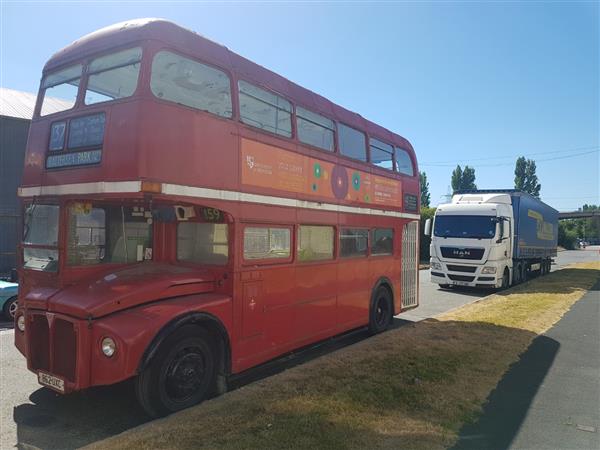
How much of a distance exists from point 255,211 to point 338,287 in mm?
2525

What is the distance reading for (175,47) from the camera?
15.4ft

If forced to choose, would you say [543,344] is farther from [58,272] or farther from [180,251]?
[58,272]

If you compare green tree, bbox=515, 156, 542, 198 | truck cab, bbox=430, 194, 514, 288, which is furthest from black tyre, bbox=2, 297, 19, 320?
green tree, bbox=515, 156, 542, 198

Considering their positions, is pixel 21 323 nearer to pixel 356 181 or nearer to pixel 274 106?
pixel 274 106

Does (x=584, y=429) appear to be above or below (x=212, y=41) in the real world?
below

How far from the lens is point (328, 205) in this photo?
7078 mm

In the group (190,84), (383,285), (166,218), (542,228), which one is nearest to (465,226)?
(383,285)

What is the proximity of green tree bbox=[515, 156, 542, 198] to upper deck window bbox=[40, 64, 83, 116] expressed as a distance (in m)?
79.8

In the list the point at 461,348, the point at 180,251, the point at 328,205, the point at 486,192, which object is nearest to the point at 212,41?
the point at 180,251

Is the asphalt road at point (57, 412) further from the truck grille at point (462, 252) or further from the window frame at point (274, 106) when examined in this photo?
the truck grille at point (462, 252)

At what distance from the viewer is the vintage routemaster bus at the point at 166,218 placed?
4371 mm

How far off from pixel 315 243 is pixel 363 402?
9.40 feet

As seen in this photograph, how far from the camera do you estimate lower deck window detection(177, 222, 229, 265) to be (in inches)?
212

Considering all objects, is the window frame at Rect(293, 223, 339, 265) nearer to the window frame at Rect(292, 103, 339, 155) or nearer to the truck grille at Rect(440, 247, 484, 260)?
the window frame at Rect(292, 103, 339, 155)
